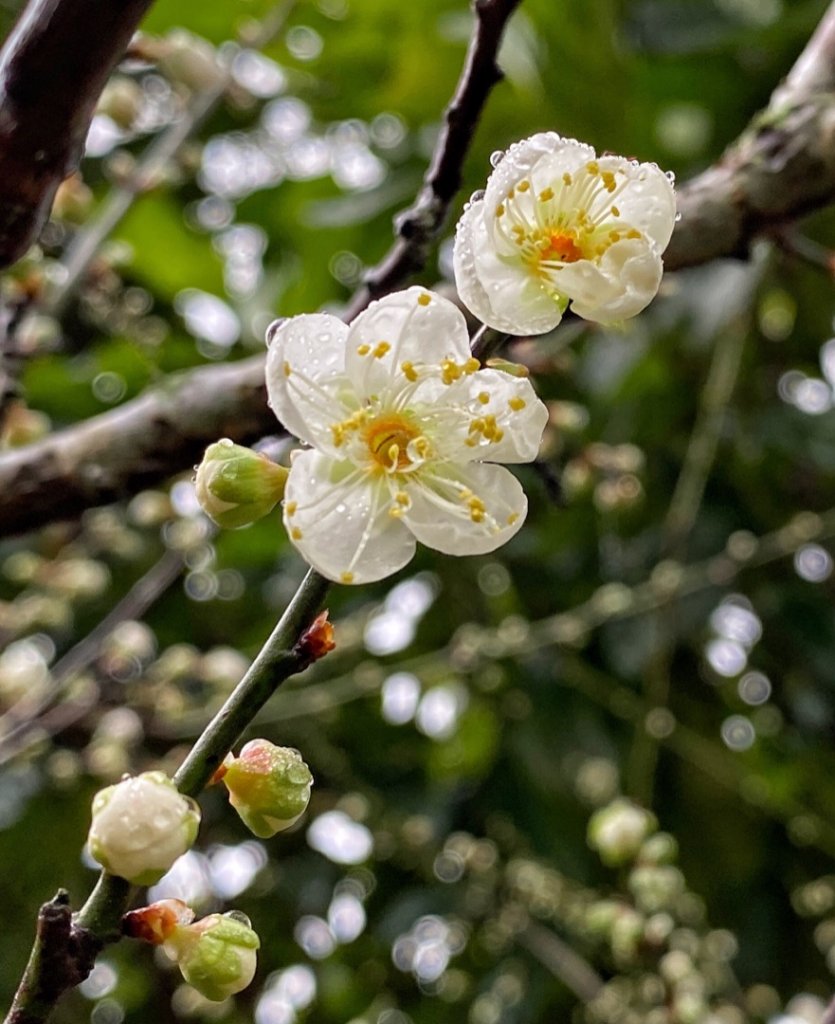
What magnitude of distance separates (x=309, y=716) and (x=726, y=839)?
448 mm

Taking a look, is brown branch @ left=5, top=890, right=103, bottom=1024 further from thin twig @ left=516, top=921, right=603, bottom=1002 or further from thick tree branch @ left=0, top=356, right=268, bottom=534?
thin twig @ left=516, top=921, right=603, bottom=1002

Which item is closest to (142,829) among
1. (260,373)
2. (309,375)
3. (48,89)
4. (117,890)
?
(117,890)

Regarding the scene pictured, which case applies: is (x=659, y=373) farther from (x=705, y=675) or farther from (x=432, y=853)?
(x=432, y=853)

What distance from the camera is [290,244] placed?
3.95 feet

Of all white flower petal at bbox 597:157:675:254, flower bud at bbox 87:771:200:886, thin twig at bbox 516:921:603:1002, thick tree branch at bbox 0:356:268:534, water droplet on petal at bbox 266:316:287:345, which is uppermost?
white flower petal at bbox 597:157:675:254

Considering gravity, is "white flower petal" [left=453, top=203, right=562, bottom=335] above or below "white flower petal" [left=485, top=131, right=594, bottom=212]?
below

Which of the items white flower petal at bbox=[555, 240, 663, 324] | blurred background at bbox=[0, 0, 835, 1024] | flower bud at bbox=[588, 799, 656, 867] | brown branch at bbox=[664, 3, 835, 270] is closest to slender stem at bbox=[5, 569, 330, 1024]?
white flower petal at bbox=[555, 240, 663, 324]

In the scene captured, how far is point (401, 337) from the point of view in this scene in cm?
30

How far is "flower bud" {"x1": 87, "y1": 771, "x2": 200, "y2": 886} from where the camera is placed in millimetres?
225

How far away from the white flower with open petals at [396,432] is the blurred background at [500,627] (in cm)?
Result: 66

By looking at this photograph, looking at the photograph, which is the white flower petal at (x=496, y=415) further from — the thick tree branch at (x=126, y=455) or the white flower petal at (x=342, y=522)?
the thick tree branch at (x=126, y=455)

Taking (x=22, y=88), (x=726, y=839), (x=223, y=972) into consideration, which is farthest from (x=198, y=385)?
(x=726, y=839)

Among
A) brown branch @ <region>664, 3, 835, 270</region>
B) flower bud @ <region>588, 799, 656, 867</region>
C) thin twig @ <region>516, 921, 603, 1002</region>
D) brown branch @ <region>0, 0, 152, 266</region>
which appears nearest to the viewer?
brown branch @ <region>0, 0, 152, 266</region>

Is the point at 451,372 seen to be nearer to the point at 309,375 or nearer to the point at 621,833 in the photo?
the point at 309,375
